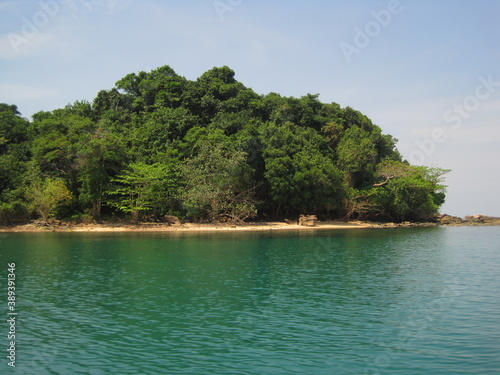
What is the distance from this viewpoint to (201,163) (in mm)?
53188

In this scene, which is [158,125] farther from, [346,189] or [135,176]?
[346,189]

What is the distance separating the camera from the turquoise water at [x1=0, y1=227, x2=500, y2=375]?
425 inches

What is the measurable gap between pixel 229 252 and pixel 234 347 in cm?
1999

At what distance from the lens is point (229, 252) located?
104 feet

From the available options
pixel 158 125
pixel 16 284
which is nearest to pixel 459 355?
pixel 16 284

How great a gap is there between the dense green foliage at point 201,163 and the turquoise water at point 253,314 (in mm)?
22471

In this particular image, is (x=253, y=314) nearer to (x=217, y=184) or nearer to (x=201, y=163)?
(x=217, y=184)

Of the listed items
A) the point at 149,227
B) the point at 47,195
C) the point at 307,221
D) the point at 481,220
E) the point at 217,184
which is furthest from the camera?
the point at 481,220

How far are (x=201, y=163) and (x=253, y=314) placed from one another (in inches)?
1549

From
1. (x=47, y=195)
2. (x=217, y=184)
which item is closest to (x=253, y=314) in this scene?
(x=217, y=184)

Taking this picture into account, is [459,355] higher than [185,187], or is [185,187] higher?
[185,187]

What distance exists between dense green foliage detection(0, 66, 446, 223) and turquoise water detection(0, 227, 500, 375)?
22.5 metres

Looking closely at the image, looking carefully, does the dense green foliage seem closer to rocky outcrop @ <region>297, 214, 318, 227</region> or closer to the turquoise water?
rocky outcrop @ <region>297, 214, 318, 227</region>

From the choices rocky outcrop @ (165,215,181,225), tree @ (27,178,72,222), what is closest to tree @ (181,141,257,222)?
rocky outcrop @ (165,215,181,225)
